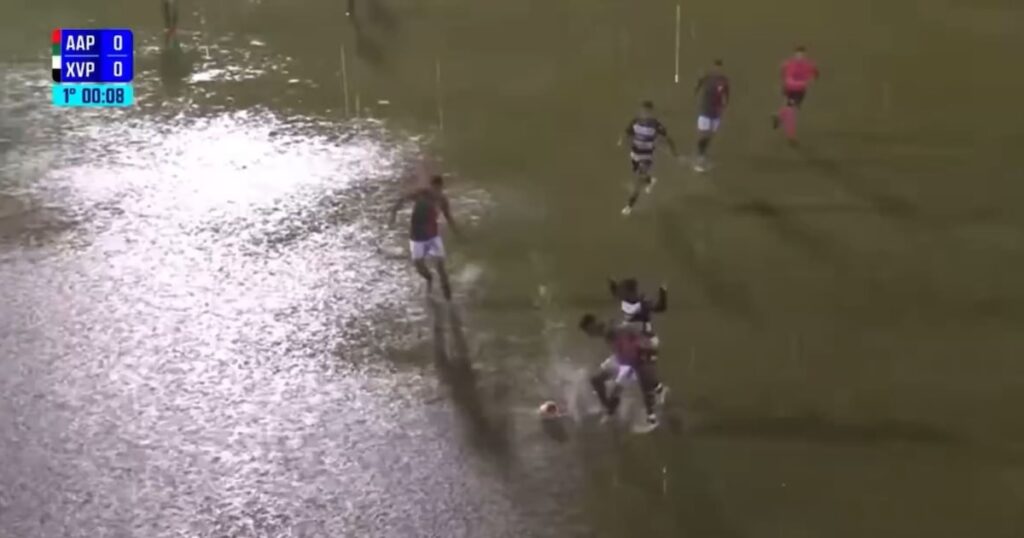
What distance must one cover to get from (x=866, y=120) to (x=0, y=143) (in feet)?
50.8

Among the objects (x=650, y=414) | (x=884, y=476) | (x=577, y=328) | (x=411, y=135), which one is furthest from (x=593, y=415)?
(x=411, y=135)

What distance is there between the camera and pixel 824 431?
38.5 feet

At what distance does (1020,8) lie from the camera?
25.4 m

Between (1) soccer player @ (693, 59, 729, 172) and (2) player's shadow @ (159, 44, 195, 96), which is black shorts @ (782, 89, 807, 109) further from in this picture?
(2) player's shadow @ (159, 44, 195, 96)

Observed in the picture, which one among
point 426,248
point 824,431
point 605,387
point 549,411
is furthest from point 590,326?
point 426,248

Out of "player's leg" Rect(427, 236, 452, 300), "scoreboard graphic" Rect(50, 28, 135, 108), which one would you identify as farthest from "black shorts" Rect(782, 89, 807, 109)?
"scoreboard graphic" Rect(50, 28, 135, 108)

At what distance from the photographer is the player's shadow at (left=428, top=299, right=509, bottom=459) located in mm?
11688

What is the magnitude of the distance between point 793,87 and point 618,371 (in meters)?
8.96

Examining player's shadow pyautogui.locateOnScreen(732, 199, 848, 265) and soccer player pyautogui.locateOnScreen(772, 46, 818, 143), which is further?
soccer player pyautogui.locateOnScreen(772, 46, 818, 143)

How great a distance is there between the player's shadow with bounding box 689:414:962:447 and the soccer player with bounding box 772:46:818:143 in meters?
8.13

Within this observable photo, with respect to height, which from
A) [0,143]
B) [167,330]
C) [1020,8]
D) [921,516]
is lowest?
[921,516]

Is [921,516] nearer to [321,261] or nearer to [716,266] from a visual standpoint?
[716,266]

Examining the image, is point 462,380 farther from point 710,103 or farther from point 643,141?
point 710,103

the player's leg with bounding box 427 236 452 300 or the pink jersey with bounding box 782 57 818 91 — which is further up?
the pink jersey with bounding box 782 57 818 91
